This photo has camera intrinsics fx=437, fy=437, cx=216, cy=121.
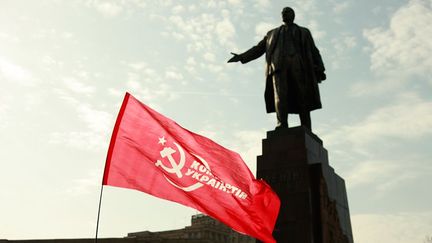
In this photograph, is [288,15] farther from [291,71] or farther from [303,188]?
[303,188]

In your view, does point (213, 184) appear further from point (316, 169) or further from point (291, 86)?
point (291, 86)

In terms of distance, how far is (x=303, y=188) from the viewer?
867cm

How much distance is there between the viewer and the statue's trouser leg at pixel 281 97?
10.2 m

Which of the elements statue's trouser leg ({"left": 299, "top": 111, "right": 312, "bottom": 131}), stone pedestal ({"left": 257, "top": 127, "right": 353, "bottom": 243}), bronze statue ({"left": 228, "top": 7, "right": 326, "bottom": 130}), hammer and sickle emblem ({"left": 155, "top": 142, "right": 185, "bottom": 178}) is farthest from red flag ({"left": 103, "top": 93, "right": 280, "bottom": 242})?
statue's trouser leg ({"left": 299, "top": 111, "right": 312, "bottom": 131})

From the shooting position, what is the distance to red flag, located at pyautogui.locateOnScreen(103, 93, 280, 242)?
743 centimetres

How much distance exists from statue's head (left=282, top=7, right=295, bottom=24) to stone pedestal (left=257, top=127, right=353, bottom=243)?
125 inches

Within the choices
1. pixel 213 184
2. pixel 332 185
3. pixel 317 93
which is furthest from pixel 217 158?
pixel 317 93

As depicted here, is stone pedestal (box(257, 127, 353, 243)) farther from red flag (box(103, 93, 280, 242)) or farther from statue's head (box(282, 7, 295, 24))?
statue's head (box(282, 7, 295, 24))

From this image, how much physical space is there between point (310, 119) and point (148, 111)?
432 cm

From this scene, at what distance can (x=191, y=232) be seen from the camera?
76.6m

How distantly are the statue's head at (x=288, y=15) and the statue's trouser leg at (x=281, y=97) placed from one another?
1.64 m

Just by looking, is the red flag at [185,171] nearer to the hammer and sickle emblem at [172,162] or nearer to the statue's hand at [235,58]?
the hammer and sickle emblem at [172,162]

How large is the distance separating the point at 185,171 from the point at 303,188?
96.3 inches

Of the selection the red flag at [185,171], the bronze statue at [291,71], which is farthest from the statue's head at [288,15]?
the red flag at [185,171]
